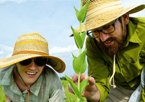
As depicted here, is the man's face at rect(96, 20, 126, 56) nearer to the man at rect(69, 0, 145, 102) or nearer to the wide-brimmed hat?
the man at rect(69, 0, 145, 102)

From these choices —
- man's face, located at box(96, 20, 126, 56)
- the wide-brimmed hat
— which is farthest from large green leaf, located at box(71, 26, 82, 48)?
man's face, located at box(96, 20, 126, 56)

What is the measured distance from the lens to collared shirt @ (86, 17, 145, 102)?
6.08 feet

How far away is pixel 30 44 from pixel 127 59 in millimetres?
1184

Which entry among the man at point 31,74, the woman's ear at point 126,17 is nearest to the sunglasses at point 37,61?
the man at point 31,74

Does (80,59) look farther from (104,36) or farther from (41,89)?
(41,89)

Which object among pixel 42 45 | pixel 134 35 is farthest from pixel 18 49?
pixel 134 35

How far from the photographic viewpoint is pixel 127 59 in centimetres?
190

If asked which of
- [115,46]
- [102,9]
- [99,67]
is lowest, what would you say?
[99,67]

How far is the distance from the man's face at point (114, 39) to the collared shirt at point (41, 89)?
847 mm

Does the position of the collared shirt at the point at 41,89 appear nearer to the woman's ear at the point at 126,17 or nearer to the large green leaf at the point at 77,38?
the woman's ear at the point at 126,17

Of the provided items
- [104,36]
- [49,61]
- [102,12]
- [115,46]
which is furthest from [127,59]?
[49,61]

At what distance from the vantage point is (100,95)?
6.77ft

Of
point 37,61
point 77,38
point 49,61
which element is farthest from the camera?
point 49,61

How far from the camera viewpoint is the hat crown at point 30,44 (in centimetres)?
193
